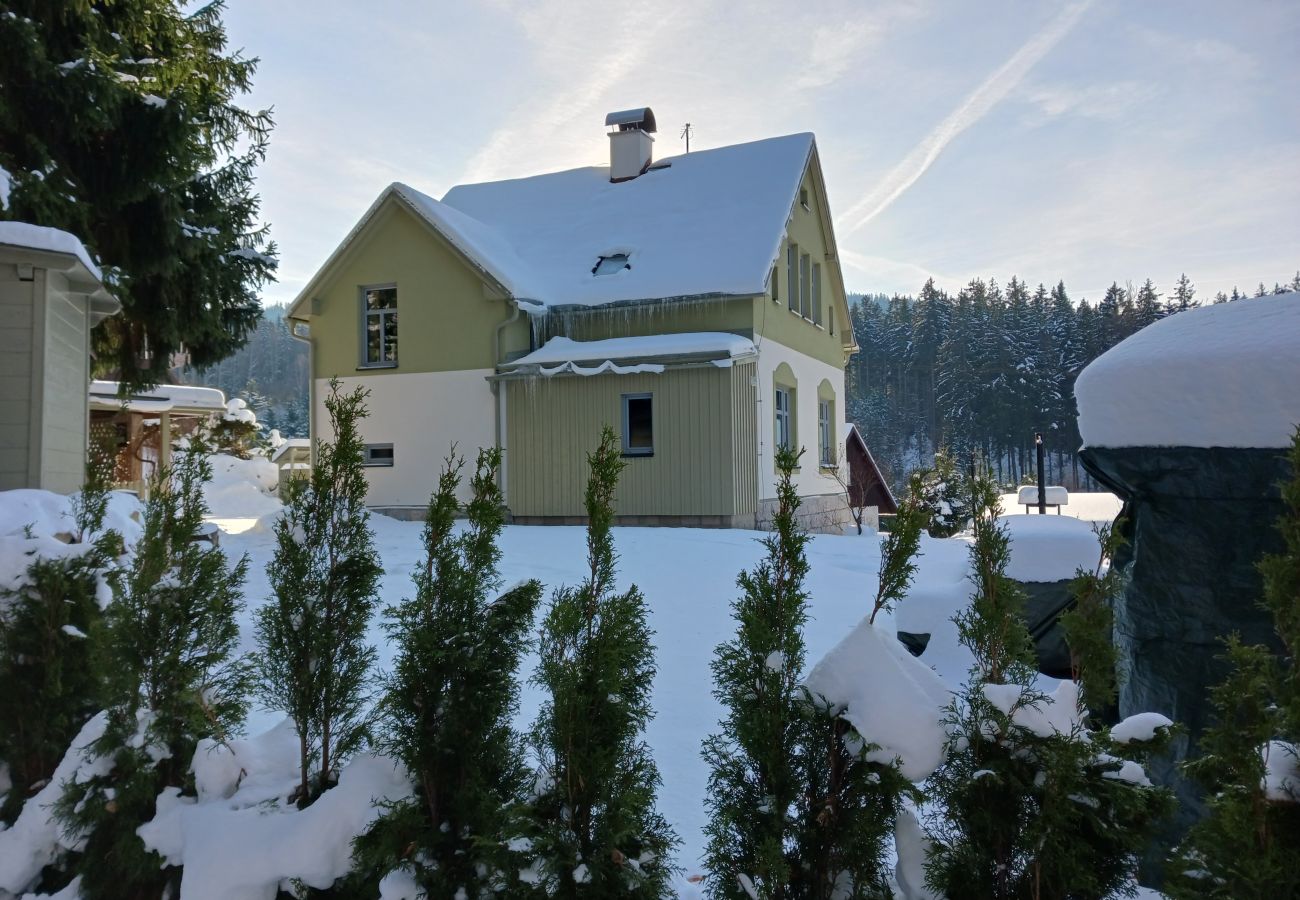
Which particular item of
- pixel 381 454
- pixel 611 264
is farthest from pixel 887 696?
pixel 381 454

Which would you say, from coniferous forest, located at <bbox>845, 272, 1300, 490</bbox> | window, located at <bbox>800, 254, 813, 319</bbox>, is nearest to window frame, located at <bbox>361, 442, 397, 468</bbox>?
window, located at <bbox>800, 254, 813, 319</bbox>

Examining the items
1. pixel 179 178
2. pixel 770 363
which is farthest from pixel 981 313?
pixel 179 178

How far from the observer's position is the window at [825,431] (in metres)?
17.7

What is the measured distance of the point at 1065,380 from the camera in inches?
2042

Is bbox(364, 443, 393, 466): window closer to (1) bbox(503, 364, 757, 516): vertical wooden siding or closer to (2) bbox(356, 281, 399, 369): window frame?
(2) bbox(356, 281, 399, 369): window frame

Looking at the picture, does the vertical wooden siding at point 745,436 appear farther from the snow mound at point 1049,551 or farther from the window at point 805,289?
the snow mound at point 1049,551

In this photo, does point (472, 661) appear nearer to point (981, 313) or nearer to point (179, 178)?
point (179, 178)

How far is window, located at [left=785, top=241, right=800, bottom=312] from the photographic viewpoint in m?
16.0

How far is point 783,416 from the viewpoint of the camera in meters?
15.0

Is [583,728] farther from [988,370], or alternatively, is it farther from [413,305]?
[988,370]

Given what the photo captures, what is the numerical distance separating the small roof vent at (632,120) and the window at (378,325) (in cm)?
637

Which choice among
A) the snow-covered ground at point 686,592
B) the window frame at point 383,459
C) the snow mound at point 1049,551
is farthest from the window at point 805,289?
the snow mound at point 1049,551

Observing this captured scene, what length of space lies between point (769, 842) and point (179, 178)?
36.5 ft

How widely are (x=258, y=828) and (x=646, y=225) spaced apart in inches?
568
